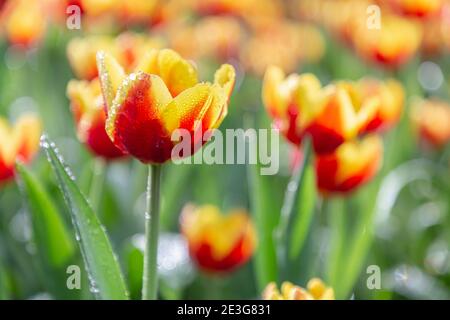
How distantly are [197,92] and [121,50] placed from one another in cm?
49

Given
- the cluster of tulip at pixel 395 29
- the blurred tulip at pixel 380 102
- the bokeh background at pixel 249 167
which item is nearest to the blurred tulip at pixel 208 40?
the bokeh background at pixel 249 167

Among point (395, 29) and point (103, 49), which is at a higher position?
Answer: point (395, 29)

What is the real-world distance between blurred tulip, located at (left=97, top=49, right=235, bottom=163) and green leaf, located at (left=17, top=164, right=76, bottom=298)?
0.86 feet

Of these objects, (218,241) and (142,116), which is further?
(218,241)

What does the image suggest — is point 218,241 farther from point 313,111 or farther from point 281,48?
point 281,48

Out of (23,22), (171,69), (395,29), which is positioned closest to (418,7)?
(395,29)

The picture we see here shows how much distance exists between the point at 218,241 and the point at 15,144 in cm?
31

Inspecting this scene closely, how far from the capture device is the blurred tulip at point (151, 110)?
30.6 inches

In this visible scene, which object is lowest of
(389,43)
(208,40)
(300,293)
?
(300,293)

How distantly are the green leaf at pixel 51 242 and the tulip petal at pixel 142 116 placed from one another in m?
0.27

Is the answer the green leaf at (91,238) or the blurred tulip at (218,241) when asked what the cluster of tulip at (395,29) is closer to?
the blurred tulip at (218,241)

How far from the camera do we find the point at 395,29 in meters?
1.81
